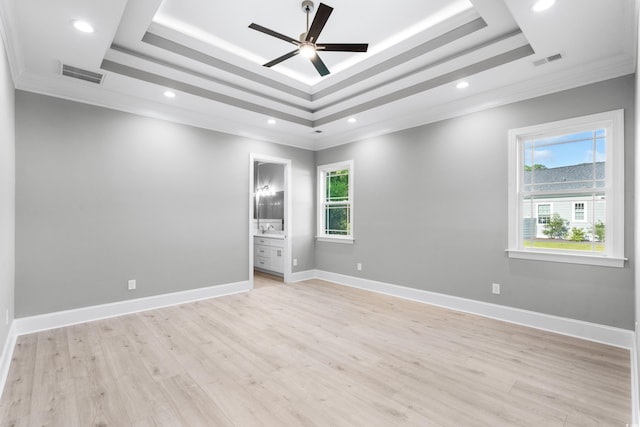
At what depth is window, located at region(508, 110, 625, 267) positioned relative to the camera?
299 centimetres

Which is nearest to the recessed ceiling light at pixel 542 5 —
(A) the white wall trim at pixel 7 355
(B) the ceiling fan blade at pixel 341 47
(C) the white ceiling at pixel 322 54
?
(C) the white ceiling at pixel 322 54

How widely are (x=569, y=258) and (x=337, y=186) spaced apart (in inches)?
142

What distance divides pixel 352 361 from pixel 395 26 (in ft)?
10.4

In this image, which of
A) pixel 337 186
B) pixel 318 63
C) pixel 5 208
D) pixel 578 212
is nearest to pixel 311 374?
pixel 318 63

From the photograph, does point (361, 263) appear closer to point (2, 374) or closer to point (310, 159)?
point (310, 159)

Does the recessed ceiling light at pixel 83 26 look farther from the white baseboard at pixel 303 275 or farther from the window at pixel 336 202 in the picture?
the white baseboard at pixel 303 275

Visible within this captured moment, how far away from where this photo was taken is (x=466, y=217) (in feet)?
13.2

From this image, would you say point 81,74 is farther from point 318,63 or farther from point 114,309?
point 114,309

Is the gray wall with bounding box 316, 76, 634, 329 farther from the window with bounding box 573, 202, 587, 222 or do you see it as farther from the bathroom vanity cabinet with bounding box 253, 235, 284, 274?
the bathroom vanity cabinet with bounding box 253, 235, 284, 274

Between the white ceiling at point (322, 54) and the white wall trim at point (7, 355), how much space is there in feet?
8.15

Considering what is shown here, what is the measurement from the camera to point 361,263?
527 cm

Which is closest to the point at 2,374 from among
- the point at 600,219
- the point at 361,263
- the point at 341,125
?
the point at 361,263

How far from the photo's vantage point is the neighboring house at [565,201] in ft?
10.3

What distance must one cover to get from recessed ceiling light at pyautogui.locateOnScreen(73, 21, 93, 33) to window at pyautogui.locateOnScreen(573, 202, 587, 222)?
15.7 ft
